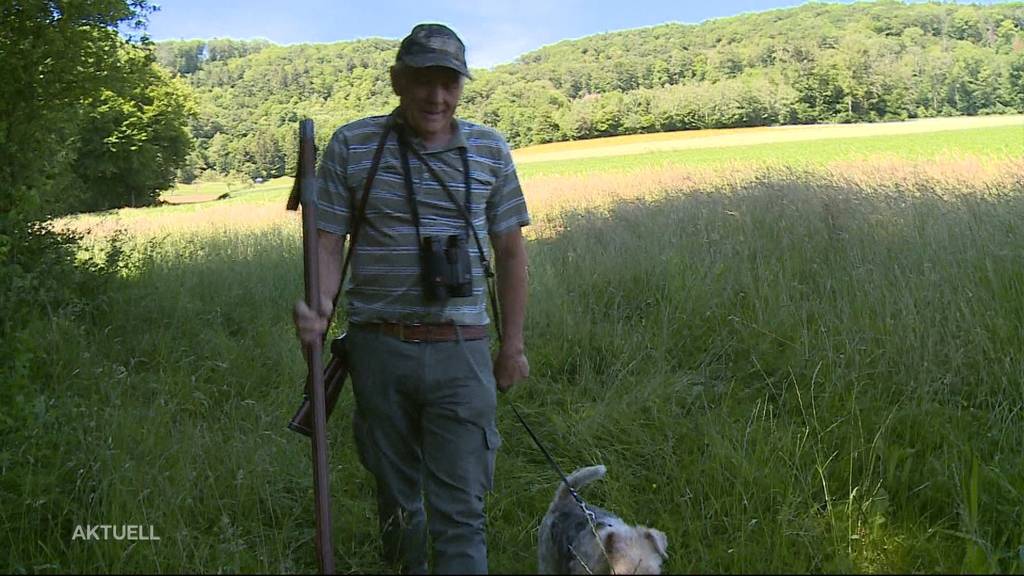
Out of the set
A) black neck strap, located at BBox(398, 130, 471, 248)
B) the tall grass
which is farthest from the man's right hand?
the tall grass

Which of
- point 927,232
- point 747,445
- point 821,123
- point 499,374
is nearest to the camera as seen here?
point 499,374

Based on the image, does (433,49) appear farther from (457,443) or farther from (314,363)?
(457,443)

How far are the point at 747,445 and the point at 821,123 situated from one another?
54.3m

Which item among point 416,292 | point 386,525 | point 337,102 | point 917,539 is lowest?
point 917,539

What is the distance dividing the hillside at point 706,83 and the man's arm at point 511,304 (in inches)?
1487

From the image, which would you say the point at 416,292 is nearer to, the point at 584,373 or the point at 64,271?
the point at 584,373

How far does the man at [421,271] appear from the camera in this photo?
2.29 metres

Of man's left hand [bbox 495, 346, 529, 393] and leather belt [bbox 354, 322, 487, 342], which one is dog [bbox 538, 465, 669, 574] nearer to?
man's left hand [bbox 495, 346, 529, 393]

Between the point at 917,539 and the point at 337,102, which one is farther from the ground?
the point at 337,102

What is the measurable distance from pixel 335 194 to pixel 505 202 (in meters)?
0.58

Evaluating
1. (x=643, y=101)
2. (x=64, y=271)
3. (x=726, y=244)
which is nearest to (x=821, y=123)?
(x=643, y=101)

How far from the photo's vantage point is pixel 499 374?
2607 millimetres

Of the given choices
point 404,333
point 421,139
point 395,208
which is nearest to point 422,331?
point 404,333

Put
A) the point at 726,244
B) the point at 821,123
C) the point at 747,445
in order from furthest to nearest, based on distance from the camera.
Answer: the point at 821,123, the point at 726,244, the point at 747,445
